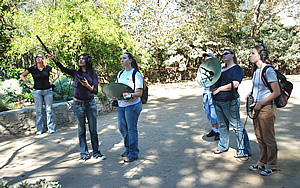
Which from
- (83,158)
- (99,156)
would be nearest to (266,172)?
(99,156)

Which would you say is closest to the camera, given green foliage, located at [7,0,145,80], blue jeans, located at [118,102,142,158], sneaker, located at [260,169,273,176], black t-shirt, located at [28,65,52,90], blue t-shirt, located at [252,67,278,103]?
blue t-shirt, located at [252,67,278,103]

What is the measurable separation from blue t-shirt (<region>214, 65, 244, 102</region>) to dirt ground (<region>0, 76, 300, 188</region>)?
1.02 m

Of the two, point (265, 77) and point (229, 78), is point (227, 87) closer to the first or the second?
point (229, 78)

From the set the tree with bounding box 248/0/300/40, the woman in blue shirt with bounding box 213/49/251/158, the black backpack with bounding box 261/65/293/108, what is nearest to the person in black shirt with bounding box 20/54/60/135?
the woman in blue shirt with bounding box 213/49/251/158

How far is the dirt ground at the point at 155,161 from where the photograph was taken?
369 centimetres

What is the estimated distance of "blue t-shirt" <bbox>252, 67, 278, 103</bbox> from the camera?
353 cm

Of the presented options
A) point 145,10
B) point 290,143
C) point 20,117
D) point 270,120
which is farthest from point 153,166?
point 145,10

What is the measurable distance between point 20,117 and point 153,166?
4.26 m

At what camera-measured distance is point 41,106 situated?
6.86 metres

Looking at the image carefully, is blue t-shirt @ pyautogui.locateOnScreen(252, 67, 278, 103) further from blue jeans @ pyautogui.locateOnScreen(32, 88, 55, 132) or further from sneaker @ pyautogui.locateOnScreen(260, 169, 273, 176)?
blue jeans @ pyautogui.locateOnScreen(32, 88, 55, 132)

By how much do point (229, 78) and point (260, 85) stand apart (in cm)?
72

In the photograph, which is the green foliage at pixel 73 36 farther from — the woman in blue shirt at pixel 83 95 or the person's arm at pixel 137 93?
the person's arm at pixel 137 93

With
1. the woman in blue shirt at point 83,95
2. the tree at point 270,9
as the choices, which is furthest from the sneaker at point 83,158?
the tree at point 270,9

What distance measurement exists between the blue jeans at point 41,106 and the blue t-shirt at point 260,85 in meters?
5.06
